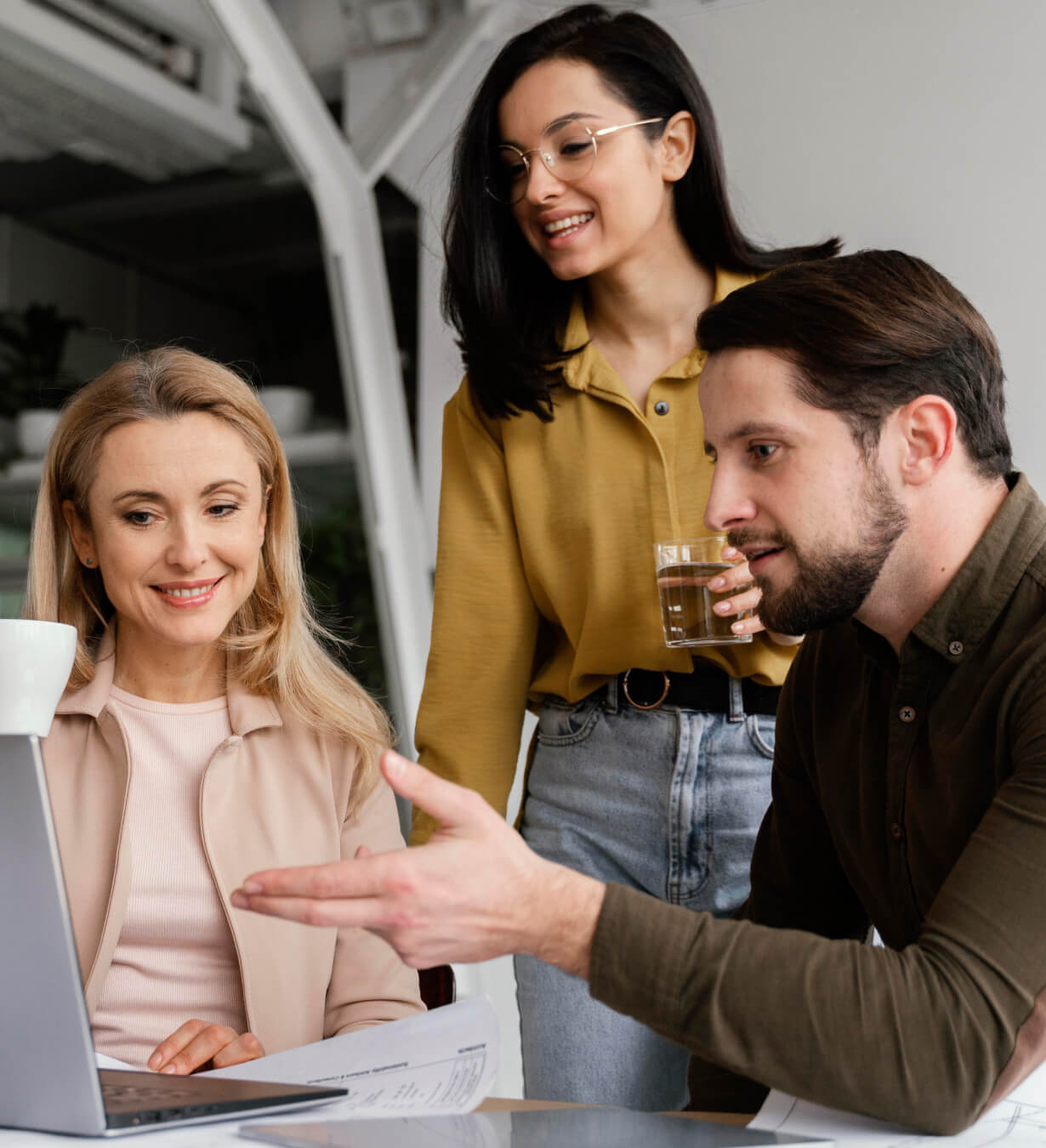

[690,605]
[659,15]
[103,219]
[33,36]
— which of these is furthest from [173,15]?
[690,605]

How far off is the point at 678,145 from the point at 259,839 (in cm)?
103

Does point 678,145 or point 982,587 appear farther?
point 678,145

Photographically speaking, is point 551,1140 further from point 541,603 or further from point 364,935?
point 541,603

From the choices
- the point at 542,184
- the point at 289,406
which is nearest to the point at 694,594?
the point at 542,184

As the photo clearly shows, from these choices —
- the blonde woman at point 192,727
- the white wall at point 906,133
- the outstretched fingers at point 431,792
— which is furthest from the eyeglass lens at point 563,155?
the white wall at point 906,133

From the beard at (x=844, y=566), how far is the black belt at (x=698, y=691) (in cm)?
45

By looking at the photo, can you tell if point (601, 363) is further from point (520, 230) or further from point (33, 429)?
point (33, 429)

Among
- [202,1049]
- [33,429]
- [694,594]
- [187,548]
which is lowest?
[202,1049]

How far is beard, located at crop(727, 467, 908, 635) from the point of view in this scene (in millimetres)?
1135

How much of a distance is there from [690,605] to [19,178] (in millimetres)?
2793

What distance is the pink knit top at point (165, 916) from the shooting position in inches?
55.4

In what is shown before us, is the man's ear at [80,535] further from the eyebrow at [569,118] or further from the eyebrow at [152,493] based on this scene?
the eyebrow at [569,118]

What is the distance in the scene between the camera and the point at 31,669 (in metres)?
0.72

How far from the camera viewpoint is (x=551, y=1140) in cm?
83
